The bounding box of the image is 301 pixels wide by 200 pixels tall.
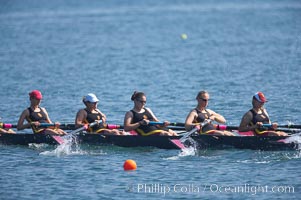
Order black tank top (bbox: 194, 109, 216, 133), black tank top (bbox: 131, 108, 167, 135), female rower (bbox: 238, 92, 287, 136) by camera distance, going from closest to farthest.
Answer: female rower (bbox: 238, 92, 287, 136) < black tank top (bbox: 194, 109, 216, 133) < black tank top (bbox: 131, 108, 167, 135)

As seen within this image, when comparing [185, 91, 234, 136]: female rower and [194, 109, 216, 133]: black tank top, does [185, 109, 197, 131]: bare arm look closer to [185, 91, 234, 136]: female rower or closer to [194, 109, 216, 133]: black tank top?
[185, 91, 234, 136]: female rower

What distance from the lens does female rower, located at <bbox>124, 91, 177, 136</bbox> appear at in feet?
74.0

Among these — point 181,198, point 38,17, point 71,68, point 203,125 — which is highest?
point 38,17

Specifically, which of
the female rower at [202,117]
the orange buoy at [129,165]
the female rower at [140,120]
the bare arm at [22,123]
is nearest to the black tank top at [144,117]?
the female rower at [140,120]

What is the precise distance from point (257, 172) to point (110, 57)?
28253 mm

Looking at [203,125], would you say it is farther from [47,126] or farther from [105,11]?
[105,11]

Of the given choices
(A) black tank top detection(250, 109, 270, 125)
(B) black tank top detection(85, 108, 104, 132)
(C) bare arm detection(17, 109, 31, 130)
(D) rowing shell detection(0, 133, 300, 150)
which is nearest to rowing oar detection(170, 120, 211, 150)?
(D) rowing shell detection(0, 133, 300, 150)

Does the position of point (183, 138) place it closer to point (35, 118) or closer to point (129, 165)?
point (129, 165)

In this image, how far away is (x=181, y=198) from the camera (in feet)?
60.5

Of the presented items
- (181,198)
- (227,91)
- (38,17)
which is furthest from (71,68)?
(38,17)

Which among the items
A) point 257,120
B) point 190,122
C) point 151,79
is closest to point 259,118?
point 257,120

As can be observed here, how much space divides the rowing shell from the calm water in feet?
0.66

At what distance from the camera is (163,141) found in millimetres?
22562

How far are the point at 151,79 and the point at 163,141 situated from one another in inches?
639
